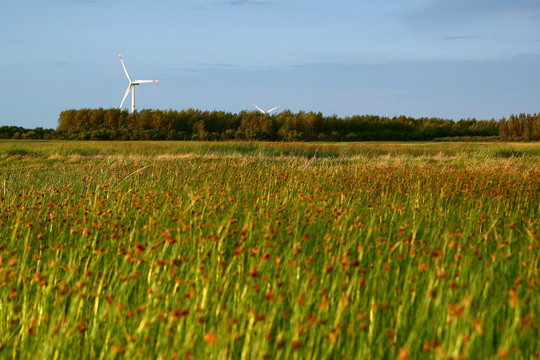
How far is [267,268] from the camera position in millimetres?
3938

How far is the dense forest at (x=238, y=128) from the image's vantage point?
1750 inches

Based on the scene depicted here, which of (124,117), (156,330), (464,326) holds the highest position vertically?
(124,117)

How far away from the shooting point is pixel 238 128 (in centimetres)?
4662

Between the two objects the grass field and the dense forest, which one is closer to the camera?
the grass field

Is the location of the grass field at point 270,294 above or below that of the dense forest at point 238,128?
below

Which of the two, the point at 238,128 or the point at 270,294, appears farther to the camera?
the point at 238,128

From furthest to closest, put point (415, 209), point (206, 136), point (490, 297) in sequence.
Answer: point (206, 136), point (415, 209), point (490, 297)

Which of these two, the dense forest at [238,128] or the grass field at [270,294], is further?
the dense forest at [238,128]

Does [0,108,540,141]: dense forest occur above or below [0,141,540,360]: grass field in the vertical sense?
above

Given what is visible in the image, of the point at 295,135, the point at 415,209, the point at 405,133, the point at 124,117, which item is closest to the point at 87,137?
the point at 124,117

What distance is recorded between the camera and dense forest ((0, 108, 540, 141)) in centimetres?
4444

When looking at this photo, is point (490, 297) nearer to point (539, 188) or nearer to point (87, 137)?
point (539, 188)

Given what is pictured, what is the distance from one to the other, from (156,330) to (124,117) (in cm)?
4775

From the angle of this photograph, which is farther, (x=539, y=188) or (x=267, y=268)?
(x=539, y=188)
